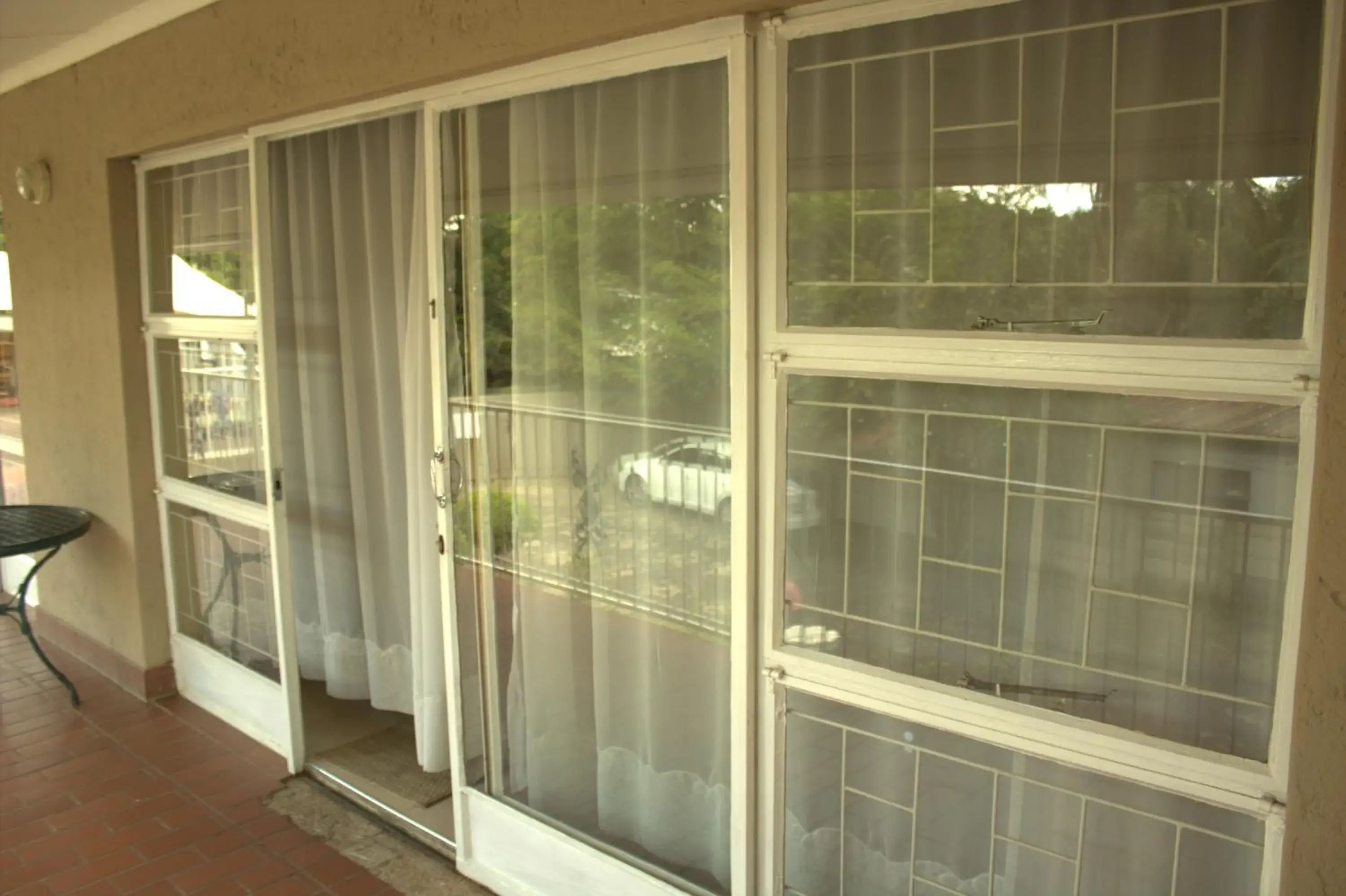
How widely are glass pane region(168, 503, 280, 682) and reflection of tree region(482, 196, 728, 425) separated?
152cm

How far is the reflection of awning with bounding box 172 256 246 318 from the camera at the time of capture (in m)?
3.51

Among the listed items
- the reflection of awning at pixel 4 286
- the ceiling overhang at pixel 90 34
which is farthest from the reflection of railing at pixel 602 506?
the reflection of awning at pixel 4 286

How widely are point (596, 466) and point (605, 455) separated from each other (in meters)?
0.04

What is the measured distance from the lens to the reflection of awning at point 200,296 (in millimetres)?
3512

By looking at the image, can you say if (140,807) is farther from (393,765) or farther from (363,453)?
(363,453)

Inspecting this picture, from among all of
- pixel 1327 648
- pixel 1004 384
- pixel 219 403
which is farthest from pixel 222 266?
pixel 1327 648

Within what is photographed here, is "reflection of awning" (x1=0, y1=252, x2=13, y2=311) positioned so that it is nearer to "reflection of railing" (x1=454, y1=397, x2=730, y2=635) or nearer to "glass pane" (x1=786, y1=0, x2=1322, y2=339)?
"reflection of railing" (x1=454, y1=397, x2=730, y2=635)

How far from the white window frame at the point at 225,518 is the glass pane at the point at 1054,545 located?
2.07m

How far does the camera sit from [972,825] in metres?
1.83

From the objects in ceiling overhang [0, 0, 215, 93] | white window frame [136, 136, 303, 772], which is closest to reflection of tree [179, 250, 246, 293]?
white window frame [136, 136, 303, 772]

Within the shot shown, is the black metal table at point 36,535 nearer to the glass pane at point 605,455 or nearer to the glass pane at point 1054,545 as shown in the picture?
the glass pane at point 605,455

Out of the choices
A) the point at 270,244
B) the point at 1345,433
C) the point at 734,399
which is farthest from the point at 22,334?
the point at 1345,433

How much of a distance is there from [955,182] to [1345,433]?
2.34 ft

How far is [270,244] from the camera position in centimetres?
331
